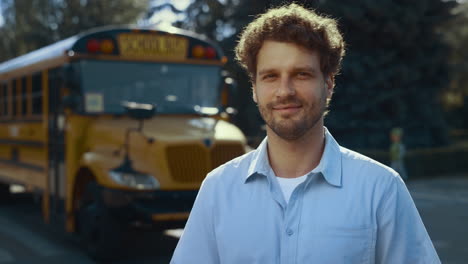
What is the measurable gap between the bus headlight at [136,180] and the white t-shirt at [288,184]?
4.61 m

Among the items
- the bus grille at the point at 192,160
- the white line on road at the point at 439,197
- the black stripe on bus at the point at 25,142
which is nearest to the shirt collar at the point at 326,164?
the bus grille at the point at 192,160

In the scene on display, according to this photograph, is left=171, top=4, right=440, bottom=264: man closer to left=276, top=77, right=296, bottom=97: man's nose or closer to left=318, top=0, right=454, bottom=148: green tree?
left=276, top=77, right=296, bottom=97: man's nose

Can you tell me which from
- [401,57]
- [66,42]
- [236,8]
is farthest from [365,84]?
[66,42]

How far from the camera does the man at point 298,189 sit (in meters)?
1.84

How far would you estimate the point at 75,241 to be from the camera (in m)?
8.10

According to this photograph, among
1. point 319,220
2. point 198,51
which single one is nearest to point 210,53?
point 198,51

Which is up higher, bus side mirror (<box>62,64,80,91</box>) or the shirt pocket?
bus side mirror (<box>62,64,80,91</box>)

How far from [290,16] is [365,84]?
17.7m

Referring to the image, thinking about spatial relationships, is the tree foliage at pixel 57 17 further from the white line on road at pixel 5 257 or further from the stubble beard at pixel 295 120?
the stubble beard at pixel 295 120

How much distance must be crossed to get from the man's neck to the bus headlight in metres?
4.58

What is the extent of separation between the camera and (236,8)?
1945cm

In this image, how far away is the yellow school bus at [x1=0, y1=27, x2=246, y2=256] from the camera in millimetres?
6590

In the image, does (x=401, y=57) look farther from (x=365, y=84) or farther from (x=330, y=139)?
(x=330, y=139)

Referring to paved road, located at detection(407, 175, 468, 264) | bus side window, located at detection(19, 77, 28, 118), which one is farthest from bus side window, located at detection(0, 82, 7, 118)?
paved road, located at detection(407, 175, 468, 264)
